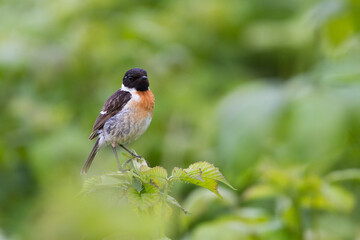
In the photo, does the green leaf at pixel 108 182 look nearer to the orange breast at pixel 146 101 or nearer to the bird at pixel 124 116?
the bird at pixel 124 116

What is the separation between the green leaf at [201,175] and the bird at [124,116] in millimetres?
743

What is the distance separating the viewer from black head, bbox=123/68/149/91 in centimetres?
236

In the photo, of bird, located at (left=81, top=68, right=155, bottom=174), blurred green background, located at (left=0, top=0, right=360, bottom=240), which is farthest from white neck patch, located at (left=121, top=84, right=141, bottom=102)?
blurred green background, located at (left=0, top=0, right=360, bottom=240)

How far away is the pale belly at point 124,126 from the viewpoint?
2.48 metres

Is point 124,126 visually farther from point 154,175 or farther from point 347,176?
point 347,176

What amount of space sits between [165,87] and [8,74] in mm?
1413

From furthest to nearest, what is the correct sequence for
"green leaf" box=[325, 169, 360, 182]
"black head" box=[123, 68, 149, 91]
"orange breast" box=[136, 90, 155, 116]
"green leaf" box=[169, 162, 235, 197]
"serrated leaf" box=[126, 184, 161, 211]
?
"green leaf" box=[325, 169, 360, 182], "orange breast" box=[136, 90, 155, 116], "black head" box=[123, 68, 149, 91], "green leaf" box=[169, 162, 235, 197], "serrated leaf" box=[126, 184, 161, 211]

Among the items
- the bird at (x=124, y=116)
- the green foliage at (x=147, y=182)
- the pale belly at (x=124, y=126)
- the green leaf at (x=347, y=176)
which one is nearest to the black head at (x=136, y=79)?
the bird at (x=124, y=116)

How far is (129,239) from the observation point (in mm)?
1492

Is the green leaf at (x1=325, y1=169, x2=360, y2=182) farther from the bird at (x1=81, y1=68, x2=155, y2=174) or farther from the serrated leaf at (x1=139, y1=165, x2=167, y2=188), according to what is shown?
the serrated leaf at (x1=139, y1=165, x2=167, y2=188)

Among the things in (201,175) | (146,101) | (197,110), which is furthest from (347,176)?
(197,110)

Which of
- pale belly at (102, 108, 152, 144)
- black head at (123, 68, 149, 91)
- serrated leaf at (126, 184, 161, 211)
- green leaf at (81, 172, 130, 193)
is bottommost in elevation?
serrated leaf at (126, 184, 161, 211)

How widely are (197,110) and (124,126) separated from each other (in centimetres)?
328

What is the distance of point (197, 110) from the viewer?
5.78 metres
